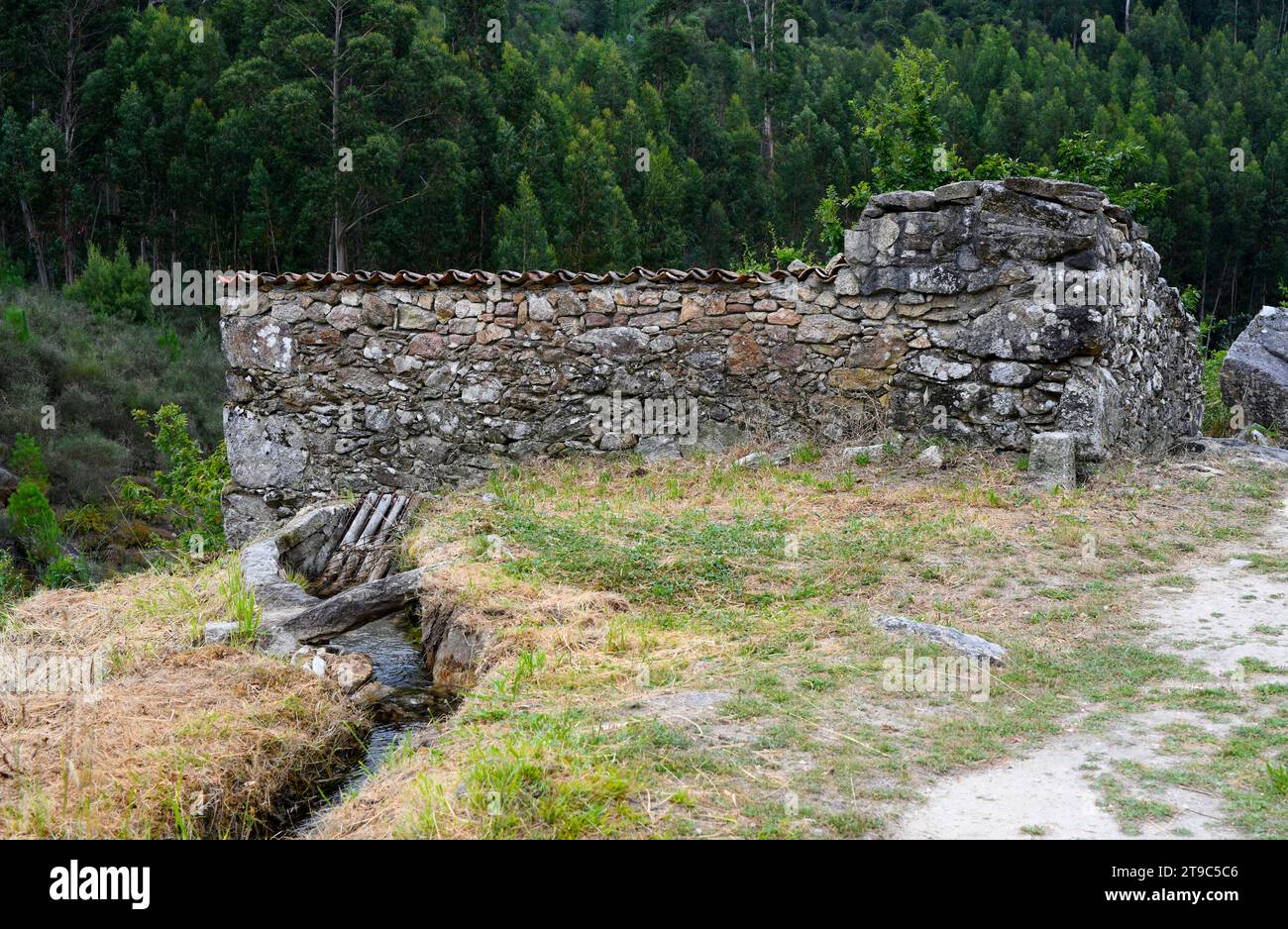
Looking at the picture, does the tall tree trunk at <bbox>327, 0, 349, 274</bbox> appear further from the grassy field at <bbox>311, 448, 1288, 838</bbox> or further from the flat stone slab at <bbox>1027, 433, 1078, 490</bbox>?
the flat stone slab at <bbox>1027, 433, 1078, 490</bbox>

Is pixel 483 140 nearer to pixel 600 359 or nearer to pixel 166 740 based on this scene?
pixel 600 359

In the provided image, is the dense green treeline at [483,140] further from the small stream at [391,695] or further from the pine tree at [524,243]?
the small stream at [391,695]

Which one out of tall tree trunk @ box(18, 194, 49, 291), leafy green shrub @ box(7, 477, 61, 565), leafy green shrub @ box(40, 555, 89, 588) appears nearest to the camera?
leafy green shrub @ box(40, 555, 89, 588)

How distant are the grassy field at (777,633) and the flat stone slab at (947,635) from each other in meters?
0.08

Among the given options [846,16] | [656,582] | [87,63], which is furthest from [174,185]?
[846,16]

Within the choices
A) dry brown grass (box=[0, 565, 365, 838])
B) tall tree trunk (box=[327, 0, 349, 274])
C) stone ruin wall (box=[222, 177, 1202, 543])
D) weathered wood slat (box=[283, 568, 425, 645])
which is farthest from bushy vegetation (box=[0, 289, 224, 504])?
dry brown grass (box=[0, 565, 365, 838])

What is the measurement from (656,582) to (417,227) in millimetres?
20302

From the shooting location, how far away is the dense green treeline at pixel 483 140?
24.0 metres

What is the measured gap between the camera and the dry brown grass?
388 cm

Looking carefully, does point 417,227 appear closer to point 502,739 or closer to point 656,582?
point 656,582

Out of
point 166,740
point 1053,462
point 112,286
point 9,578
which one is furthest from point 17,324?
point 1053,462

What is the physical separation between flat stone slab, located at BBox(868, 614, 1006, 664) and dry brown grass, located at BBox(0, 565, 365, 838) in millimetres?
2515

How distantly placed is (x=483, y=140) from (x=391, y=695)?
73.2 ft

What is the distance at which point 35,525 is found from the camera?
52.7 feet
